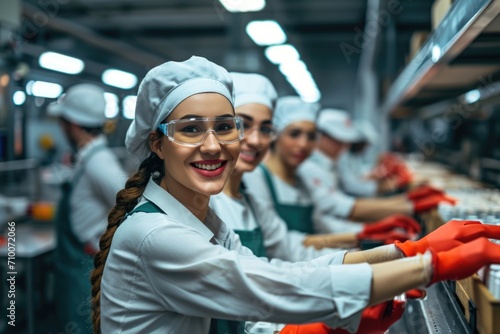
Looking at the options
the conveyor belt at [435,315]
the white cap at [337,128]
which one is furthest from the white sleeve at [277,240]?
the white cap at [337,128]

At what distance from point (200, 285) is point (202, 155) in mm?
275

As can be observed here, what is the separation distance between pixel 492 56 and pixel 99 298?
4.97 ft

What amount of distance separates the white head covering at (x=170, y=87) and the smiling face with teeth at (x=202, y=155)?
0.02 m

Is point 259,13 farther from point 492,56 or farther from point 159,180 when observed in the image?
point 159,180

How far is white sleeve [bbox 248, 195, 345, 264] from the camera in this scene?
1872 millimetres

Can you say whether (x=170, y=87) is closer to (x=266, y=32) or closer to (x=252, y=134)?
(x=252, y=134)

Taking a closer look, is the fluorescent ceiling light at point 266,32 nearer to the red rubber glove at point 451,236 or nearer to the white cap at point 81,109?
the white cap at point 81,109

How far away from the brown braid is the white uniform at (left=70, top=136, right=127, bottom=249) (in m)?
1.41

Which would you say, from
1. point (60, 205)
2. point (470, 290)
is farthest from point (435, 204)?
point (60, 205)

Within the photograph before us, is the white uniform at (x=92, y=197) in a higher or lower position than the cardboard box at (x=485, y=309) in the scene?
lower

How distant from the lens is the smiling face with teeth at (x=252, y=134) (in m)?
1.79

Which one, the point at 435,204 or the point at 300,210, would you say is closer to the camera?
the point at 435,204

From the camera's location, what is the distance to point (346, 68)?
1345 cm

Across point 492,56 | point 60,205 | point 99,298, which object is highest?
point 492,56
